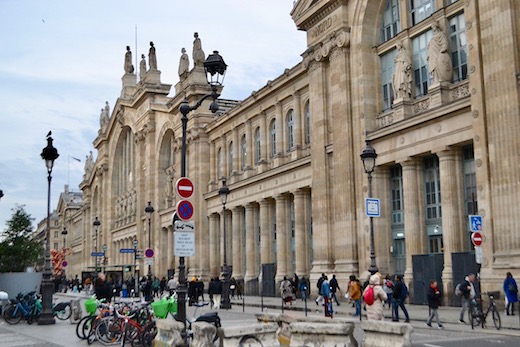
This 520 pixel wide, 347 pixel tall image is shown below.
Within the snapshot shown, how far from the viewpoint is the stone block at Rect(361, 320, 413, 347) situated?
37.1ft

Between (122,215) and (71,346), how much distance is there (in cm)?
7406

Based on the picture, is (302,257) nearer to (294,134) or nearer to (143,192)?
(294,134)

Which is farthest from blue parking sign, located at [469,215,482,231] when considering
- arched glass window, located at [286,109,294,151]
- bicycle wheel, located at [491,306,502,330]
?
arched glass window, located at [286,109,294,151]

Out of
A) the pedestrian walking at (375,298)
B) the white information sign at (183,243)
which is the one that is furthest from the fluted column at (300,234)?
the white information sign at (183,243)

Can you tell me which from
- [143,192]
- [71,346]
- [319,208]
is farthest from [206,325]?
[143,192]

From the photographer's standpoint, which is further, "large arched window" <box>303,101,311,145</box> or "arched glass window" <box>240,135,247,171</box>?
"arched glass window" <box>240,135,247,171</box>

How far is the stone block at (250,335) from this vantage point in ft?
41.6

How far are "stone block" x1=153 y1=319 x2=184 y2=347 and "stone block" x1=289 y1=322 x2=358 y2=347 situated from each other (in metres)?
2.45

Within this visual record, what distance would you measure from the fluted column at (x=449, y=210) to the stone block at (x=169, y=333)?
646 inches

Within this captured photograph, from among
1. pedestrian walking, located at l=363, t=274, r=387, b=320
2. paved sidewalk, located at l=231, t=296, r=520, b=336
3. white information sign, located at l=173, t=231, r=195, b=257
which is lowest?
paved sidewalk, located at l=231, t=296, r=520, b=336

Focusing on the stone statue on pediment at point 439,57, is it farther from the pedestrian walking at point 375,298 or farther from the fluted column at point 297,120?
the pedestrian walking at point 375,298

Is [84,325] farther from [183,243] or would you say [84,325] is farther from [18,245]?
[18,245]

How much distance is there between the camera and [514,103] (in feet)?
78.5

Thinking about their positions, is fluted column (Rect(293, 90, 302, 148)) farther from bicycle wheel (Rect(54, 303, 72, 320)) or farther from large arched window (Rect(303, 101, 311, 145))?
bicycle wheel (Rect(54, 303, 72, 320))
